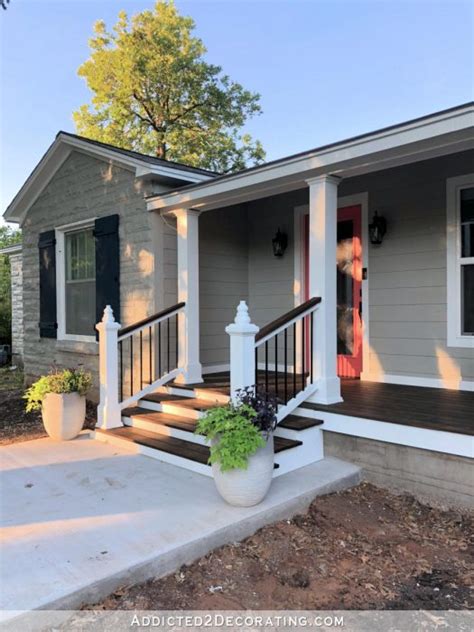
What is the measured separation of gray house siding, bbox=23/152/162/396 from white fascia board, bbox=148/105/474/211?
3.28 feet

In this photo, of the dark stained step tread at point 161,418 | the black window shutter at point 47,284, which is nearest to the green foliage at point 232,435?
the dark stained step tread at point 161,418

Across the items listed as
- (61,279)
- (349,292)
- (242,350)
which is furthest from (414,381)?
(61,279)

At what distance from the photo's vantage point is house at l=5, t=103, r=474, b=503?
334 cm

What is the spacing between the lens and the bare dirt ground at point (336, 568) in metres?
2.05

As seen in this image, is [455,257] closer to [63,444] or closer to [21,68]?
[63,444]

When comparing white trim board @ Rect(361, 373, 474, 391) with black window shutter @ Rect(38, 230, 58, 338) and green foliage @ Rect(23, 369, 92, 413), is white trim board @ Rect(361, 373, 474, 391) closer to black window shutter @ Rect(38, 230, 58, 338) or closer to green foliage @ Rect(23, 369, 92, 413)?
green foliage @ Rect(23, 369, 92, 413)

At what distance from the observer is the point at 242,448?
8.61ft

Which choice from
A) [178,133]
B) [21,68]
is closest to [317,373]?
[21,68]

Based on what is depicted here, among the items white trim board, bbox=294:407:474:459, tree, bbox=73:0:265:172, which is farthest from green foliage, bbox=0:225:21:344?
white trim board, bbox=294:407:474:459

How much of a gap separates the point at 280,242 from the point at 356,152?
2.39 meters

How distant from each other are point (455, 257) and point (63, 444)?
4.01 meters

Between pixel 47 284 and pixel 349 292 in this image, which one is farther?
pixel 47 284

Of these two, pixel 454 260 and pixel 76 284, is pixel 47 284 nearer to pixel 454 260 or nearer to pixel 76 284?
pixel 76 284

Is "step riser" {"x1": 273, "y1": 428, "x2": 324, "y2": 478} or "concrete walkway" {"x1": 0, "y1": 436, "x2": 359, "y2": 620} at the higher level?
"step riser" {"x1": 273, "y1": 428, "x2": 324, "y2": 478}
